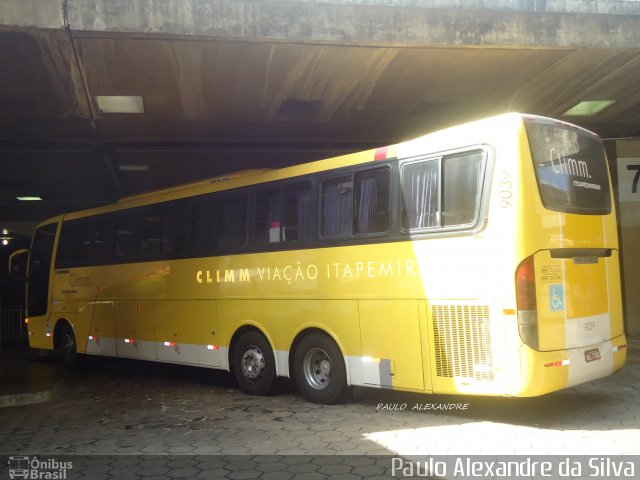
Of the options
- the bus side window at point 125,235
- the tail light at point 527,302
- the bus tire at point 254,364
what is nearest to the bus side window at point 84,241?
the bus side window at point 125,235

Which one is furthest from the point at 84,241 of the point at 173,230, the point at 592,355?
the point at 592,355

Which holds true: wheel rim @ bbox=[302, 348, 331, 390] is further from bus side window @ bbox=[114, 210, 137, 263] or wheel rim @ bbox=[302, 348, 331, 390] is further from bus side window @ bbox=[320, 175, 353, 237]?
bus side window @ bbox=[114, 210, 137, 263]

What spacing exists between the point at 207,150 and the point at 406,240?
8565 mm

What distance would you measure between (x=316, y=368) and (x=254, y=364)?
1169 mm

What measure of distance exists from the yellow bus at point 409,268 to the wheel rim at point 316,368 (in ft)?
0.06

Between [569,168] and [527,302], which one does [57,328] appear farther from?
[569,168]

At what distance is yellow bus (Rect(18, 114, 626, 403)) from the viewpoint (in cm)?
583

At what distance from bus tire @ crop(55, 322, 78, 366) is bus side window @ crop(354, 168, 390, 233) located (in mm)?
7608

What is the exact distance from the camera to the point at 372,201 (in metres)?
7.10

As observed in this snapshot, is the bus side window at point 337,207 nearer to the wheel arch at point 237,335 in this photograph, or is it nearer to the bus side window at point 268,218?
the bus side window at point 268,218

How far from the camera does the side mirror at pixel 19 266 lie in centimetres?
1395

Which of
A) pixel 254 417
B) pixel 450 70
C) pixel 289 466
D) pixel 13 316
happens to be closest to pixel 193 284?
pixel 254 417

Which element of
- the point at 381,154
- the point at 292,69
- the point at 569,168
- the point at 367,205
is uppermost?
the point at 292,69

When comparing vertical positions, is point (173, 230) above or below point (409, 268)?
above
